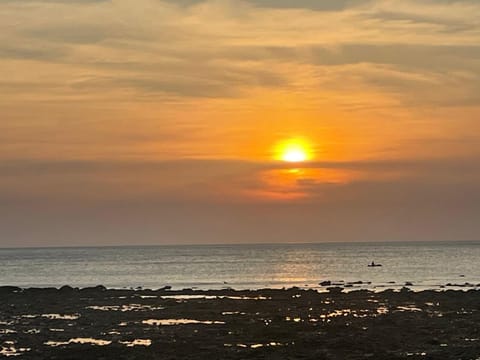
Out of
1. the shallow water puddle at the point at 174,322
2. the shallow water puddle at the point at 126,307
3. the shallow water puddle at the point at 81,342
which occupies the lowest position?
the shallow water puddle at the point at 81,342

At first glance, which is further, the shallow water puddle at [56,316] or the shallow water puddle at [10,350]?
the shallow water puddle at [56,316]

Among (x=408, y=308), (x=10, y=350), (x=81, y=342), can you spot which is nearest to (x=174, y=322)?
(x=81, y=342)

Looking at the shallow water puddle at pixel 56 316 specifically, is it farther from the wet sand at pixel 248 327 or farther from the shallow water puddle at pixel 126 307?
the shallow water puddle at pixel 126 307

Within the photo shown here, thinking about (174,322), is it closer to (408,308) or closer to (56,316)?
(56,316)

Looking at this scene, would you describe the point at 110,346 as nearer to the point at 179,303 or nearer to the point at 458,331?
the point at 458,331

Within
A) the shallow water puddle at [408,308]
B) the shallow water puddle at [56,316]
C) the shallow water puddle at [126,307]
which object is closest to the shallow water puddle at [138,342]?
the shallow water puddle at [56,316]

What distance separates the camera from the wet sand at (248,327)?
33.3 meters

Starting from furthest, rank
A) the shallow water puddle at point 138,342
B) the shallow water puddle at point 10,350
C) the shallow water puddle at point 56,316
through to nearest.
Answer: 1. the shallow water puddle at point 56,316
2. the shallow water puddle at point 138,342
3. the shallow water puddle at point 10,350

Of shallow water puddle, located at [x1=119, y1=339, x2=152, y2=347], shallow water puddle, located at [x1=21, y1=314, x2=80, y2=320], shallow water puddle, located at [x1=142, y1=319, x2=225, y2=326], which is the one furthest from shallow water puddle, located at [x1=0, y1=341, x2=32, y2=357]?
shallow water puddle, located at [x1=21, y1=314, x2=80, y2=320]

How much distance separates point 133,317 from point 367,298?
69.7 ft

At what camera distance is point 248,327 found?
4159 cm

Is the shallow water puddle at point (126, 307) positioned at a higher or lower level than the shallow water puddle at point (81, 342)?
higher

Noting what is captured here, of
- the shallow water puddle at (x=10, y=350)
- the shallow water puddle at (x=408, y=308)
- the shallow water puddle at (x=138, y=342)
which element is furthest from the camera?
the shallow water puddle at (x=408, y=308)

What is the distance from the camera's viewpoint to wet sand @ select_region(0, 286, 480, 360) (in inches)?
1313
